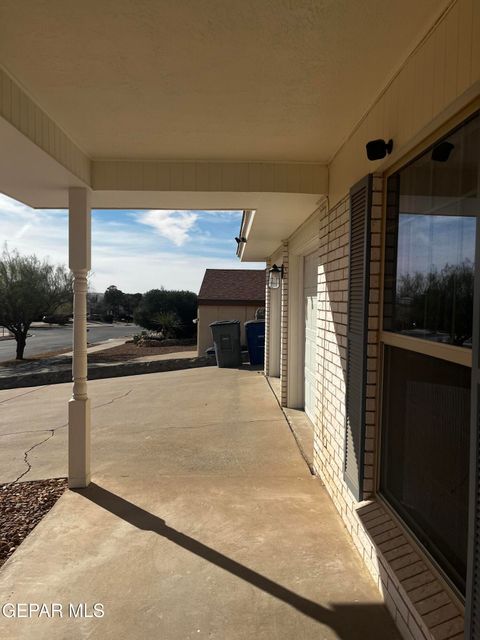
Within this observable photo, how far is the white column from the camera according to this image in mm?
4352

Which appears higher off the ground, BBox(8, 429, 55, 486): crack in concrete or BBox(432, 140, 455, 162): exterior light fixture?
BBox(432, 140, 455, 162): exterior light fixture

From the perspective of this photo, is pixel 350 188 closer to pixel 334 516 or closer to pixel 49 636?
pixel 334 516

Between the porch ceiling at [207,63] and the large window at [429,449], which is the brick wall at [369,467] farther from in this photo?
the porch ceiling at [207,63]

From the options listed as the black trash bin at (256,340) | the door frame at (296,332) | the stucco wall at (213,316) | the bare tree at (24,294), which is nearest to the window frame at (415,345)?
the door frame at (296,332)

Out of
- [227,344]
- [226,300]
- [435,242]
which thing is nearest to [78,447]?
[435,242]

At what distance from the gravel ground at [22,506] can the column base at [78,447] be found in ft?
0.57

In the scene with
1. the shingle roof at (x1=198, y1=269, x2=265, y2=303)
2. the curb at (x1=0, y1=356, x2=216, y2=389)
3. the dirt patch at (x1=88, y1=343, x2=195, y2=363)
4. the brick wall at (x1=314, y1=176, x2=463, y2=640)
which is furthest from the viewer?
the shingle roof at (x1=198, y1=269, x2=265, y2=303)

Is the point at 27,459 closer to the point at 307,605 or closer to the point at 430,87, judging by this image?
the point at 307,605

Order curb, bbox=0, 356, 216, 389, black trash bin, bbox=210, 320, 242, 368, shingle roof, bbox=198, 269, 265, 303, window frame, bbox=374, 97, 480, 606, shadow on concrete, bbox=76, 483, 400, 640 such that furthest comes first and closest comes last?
shingle roof, bbox=198, 269, 265, 303 → black trash bin, bbox=210, 320, 242, 368 → curb, bbox=0, 356, 216, 389 → shadow on concrete, bbox=76, 483, 400, 640 → window frame, bbox=374, 97, 480, 606

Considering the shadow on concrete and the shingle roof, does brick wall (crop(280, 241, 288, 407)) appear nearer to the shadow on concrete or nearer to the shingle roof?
the shadow on concrete

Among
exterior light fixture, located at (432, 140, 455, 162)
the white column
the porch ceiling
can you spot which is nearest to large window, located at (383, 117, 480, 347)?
exterior light fixture, located at (432, 140, 455, 162)

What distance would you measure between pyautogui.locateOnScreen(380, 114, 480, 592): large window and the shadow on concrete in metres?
0.51

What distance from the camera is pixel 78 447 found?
14.3 feet

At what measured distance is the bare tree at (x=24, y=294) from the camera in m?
18.9
